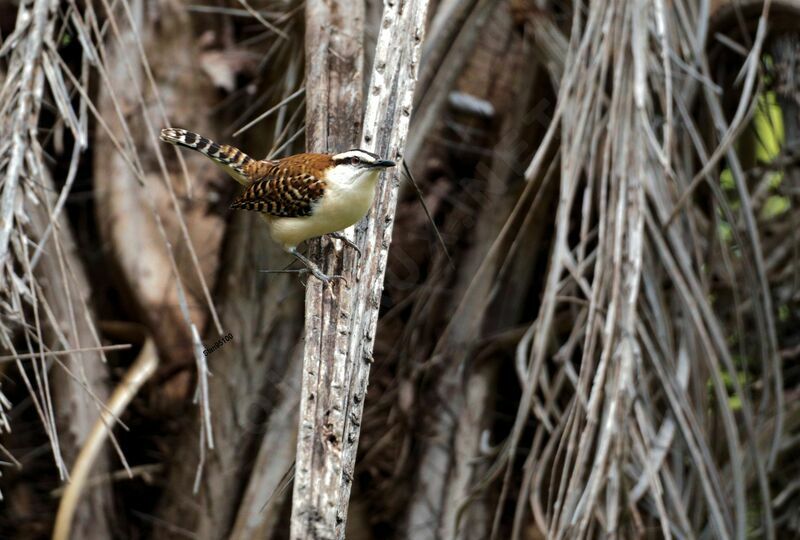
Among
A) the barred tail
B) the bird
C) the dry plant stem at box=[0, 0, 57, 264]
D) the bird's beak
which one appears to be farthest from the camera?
the barred tail

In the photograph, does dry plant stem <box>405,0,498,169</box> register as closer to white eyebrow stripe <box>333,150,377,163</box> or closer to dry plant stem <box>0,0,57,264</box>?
white eyebrow stripe <box>333,150,377,163</box>

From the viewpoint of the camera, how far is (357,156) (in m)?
2.69

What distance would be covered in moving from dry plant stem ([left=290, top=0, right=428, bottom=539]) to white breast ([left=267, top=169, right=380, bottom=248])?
0.16ft

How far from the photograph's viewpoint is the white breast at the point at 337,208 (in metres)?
2.74

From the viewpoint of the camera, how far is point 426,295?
493 cm

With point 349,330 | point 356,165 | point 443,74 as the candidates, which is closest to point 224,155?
point 356,165

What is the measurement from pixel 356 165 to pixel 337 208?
0.19 meters

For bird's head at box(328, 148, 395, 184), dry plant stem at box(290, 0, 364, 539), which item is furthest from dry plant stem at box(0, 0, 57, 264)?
bird's head at box(328, 148, 395, 184)

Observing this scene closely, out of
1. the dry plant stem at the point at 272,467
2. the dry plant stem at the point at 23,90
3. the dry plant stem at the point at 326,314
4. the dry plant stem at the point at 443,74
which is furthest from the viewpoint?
the dry plant stem at the point at 443,74

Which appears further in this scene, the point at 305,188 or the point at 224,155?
the point at 224,155

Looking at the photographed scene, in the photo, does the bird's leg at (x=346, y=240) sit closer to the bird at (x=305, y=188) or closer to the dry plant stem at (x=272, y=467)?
the bird at (x=305, y=188)

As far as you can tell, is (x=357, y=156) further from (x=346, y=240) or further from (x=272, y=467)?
(x=272, y=467)

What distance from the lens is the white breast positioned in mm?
2736

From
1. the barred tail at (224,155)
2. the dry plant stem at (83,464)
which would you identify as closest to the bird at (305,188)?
the barred tail at (224,155)
